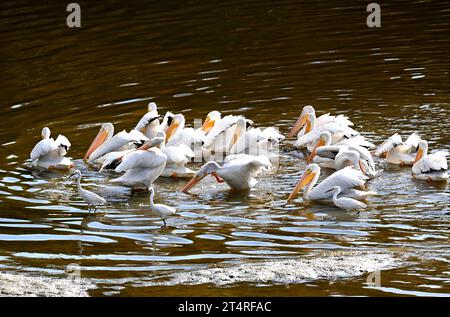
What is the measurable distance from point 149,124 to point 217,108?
5.80 ft

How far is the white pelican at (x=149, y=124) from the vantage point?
1137 cm

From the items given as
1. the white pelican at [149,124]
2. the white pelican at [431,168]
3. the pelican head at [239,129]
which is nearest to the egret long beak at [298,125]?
the pelican head at [239,129]

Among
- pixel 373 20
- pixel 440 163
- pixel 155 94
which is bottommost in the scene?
pixel 440 163

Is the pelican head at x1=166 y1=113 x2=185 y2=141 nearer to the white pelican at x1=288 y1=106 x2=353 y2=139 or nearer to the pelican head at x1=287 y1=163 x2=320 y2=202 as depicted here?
the white pelican at x1=288 y1=106 x2=353 y2=139

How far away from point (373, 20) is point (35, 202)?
9.29 metres

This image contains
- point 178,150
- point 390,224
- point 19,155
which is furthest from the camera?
point 19,155

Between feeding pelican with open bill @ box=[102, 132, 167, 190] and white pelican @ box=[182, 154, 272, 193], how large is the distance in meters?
0.36

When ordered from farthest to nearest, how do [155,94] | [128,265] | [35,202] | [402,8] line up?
[402,8], [155,94], [35,202], [128,265]

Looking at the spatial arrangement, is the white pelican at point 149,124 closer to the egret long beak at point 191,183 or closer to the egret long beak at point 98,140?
the egret long beak at point 98,140

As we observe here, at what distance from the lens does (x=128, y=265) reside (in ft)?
25.5

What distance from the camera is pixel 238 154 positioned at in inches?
412

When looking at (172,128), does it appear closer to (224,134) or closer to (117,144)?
(224,134)
